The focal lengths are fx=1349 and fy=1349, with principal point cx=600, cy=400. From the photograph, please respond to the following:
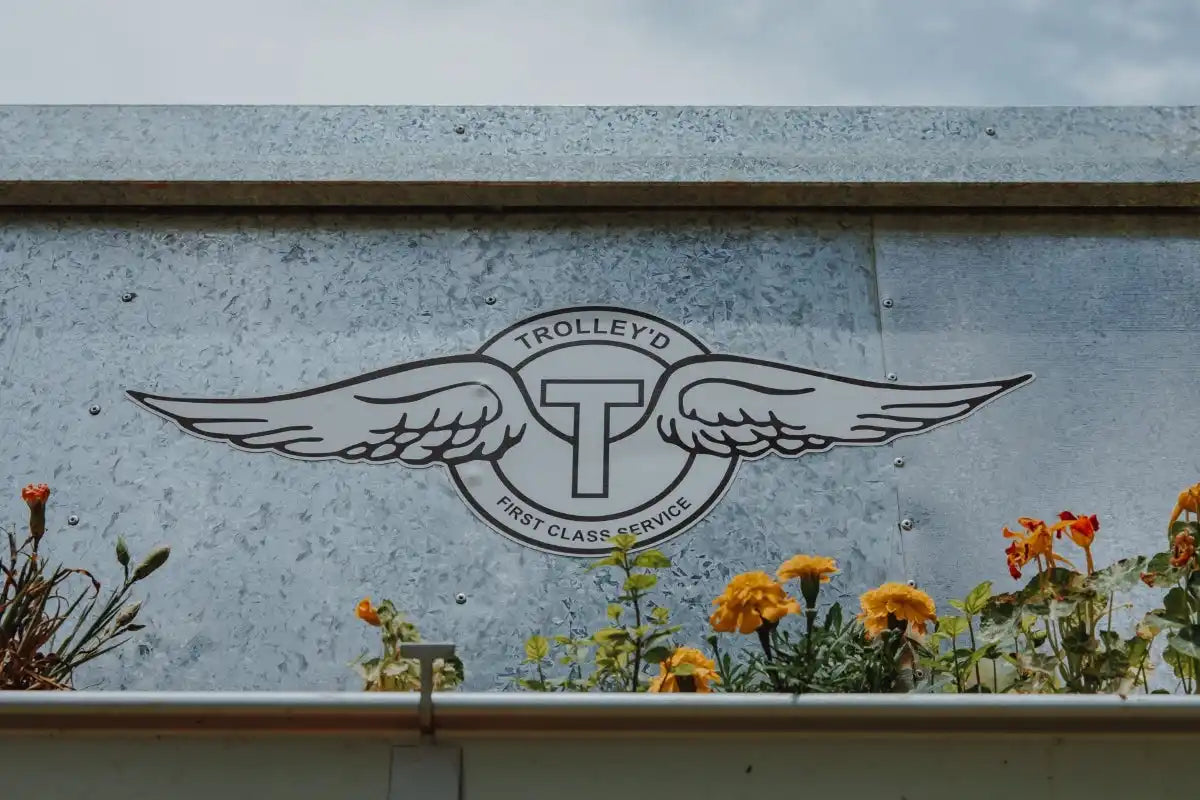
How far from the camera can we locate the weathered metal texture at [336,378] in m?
2.07

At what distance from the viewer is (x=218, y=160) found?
2375 millimetres

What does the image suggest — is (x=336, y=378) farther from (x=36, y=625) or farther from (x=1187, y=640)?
(x=1187, y=640)

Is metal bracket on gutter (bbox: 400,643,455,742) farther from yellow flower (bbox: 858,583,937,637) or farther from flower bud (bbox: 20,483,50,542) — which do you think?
Answer: flower bud (bbox: 20,483,50,542)

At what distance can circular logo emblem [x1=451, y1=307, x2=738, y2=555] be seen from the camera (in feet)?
6.95

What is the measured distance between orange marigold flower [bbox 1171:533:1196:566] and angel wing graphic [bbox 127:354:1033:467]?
67 cm

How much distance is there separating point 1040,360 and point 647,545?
2.44 ft

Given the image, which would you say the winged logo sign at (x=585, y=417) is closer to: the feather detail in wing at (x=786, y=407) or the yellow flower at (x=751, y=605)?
the feather detail in wing at (x=786, y=407)

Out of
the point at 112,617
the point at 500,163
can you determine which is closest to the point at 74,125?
the point at 500,163

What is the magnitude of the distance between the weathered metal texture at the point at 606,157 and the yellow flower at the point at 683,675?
3.25ft

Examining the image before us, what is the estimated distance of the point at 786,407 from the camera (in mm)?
2215

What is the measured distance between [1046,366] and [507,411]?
2.96ft

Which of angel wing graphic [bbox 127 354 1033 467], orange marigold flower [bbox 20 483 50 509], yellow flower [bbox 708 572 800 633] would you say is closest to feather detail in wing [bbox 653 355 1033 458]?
angel wing graphic [bbox 127 354 1033 467]

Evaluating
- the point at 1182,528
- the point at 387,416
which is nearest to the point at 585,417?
the point at 387,416

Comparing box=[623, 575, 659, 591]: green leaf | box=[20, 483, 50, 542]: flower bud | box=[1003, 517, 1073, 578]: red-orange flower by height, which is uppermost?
box=[20, 483, 50, 542]: flower bud
